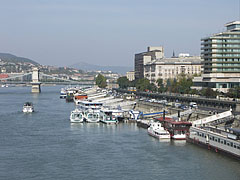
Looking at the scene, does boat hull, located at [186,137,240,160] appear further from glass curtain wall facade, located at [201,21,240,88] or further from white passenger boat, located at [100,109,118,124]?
glass curtain wall facade, located at [201,21,240,88]

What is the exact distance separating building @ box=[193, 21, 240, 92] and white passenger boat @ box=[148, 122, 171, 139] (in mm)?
24733

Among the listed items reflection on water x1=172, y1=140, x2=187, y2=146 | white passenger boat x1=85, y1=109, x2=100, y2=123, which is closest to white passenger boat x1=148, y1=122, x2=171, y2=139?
reflection on water x1=172, y1=140, x2=187, y2=146

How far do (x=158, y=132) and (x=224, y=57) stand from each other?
27782 millimetres

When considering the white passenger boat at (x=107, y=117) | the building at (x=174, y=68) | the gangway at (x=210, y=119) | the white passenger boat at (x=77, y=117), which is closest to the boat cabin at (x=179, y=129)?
the gangway at (x=210, y=119)

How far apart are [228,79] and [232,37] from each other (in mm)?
5094

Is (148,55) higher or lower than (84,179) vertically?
higher

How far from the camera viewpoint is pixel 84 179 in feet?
86.3

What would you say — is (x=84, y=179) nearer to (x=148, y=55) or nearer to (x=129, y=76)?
(x=148, y=55)

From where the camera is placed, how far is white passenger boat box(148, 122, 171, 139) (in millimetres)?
37938

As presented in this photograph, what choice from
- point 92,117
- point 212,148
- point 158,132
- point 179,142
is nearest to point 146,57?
point 92,117

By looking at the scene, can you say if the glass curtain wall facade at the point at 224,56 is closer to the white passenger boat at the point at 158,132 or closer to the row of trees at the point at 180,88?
the row of trees at the point at 180,88

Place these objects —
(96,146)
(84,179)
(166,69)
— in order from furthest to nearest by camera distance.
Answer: (166,69) → (96,146) → (84,179)

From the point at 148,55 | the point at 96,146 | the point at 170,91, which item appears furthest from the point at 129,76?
the point at 96,146

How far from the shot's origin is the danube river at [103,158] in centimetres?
2730
